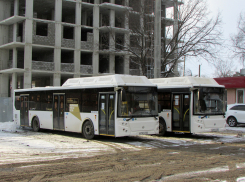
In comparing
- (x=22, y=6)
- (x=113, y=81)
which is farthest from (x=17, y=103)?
(x=22, y=6)

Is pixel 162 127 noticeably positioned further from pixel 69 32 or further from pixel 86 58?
pixel 69 32

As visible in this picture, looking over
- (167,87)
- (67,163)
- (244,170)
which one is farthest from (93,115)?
(244,170)

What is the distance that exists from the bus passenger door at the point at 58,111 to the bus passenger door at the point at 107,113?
3.33 m

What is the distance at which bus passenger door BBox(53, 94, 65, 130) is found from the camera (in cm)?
1720

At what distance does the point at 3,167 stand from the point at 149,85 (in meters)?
7.87

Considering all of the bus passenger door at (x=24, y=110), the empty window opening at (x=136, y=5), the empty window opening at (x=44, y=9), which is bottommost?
the bus passenger door at (x=24, y=110)

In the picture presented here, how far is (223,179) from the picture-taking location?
23.3ft

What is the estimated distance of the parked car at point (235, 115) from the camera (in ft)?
76.1

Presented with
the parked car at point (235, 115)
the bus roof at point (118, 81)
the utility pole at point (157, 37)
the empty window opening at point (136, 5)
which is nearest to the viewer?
the bus roof at point (118, 81)

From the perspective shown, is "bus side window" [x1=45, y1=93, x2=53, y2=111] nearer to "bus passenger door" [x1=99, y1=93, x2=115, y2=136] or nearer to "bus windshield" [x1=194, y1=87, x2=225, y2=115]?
"bus passenger door" [x1=99, y1=93, x2=115, y2=136]

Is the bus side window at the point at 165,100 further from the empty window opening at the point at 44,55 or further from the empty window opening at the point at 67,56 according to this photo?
the empty window opening at the point at 67,56

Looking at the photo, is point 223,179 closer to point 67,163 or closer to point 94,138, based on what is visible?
point 67,163

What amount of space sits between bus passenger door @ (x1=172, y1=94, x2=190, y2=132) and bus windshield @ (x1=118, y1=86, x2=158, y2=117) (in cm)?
176

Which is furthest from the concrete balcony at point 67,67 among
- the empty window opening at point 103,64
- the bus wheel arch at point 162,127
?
the bus wheel arch at point 162,127
